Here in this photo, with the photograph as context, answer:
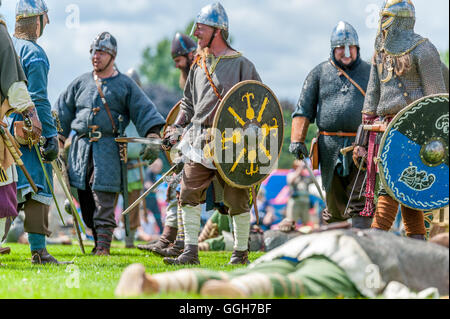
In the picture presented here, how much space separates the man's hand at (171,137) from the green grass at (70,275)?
0.99m

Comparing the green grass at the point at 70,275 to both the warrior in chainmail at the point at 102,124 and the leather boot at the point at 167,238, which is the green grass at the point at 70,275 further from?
the warrior in chainmail at the point at 102,124

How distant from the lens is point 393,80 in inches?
241

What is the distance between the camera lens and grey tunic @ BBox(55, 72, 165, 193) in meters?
8.10

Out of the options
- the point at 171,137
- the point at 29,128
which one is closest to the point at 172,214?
the point at 171,137

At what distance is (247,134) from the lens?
623 centimetres

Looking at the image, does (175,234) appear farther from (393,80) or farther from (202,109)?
(393,80)

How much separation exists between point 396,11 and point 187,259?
2.42m

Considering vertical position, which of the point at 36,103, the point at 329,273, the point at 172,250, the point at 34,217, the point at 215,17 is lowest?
the point at 172,250

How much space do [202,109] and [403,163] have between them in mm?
1727

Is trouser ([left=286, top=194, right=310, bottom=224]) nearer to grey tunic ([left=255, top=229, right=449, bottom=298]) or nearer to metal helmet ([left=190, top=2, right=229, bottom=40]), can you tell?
metal helmet ([left=190, top=2, right=229, bottom=40])

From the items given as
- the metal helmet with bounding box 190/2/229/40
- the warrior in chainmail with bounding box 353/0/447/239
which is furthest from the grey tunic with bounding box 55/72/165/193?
the warrior in chainmail with bounding box 353/0/447/239

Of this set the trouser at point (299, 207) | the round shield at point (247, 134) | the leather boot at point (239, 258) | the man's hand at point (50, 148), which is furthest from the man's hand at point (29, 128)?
the trouser at point (299, 207)

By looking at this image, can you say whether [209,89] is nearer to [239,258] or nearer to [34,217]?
[239,258]

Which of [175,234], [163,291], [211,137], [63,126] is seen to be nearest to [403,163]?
[211,137]
